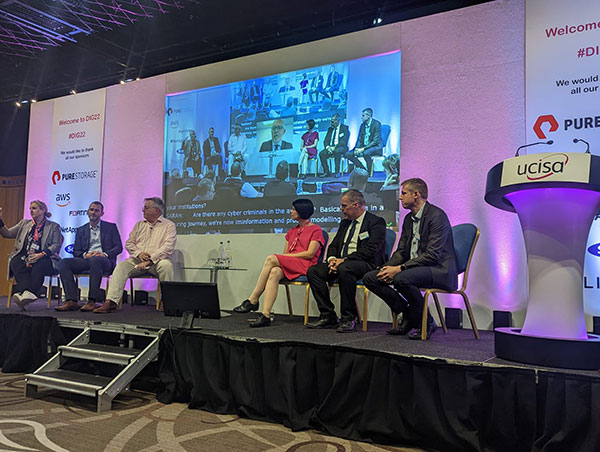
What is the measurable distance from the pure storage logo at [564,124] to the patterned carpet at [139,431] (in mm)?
2816

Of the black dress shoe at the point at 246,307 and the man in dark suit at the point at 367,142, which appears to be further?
the man in dark suit at the point at 367,142

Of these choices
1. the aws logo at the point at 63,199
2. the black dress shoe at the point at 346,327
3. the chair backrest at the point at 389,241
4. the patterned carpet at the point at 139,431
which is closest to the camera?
the patterned carpet at the point at 139,431

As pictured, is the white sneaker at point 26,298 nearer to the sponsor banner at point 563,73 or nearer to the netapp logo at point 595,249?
the sponsor banner at point 563,73

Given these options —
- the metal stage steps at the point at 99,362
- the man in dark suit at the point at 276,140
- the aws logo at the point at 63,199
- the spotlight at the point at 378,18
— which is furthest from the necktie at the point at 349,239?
the aws logo at the point at 63,199

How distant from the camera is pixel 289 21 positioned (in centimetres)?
588

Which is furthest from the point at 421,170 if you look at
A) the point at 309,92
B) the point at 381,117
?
the point at 309,92

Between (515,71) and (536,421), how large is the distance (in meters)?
3.03

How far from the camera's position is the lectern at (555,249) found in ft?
7.70

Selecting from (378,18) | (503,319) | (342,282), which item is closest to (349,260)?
(342,282)

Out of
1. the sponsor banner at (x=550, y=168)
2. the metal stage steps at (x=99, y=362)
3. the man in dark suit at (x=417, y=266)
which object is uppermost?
the sponsor banner at (x=550, y=168)

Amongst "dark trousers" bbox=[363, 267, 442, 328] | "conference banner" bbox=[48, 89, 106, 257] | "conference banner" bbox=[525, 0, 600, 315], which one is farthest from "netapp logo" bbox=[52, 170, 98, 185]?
"conference banner" bbox=[525, 0, 600, 315]

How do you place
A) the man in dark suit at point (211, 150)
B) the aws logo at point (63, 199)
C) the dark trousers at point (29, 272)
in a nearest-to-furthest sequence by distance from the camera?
1. the dark trousers at point (29, 272)
2. the man in dark suit at point (211, 150)
3. the aws logo at point (63, 199)

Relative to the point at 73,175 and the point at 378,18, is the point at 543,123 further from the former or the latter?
the point at 73,175

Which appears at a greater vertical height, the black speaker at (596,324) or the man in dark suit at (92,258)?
the man in dark suit at (92,258)
